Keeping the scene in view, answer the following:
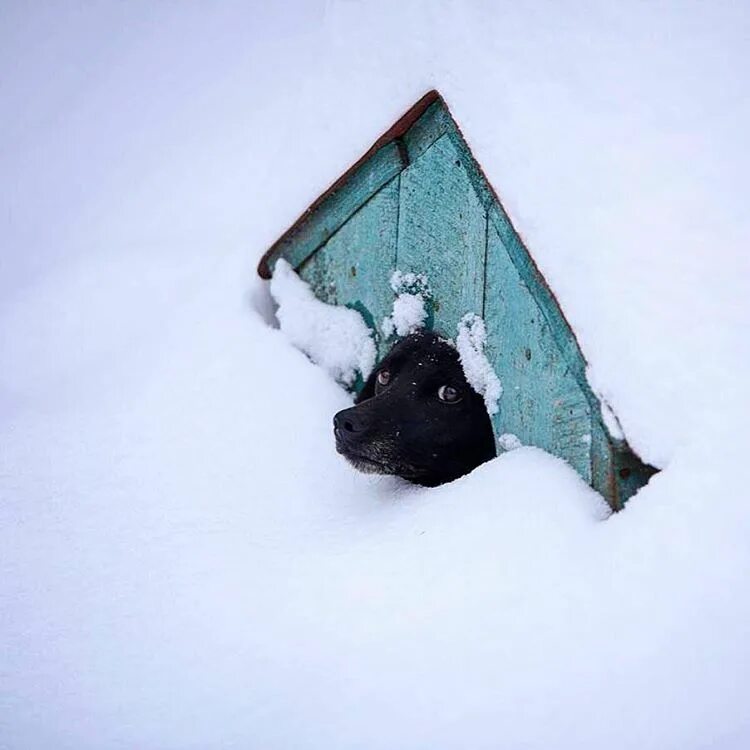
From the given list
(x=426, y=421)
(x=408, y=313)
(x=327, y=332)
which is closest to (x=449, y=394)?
(x=426, y=421)

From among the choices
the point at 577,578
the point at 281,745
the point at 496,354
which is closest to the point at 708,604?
the point at 577,578

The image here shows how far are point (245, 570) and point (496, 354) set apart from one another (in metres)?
0.82

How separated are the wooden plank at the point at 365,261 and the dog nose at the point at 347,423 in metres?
0.49

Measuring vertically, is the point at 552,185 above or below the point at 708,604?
above

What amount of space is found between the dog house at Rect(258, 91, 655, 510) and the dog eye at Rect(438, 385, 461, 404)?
0.53ft

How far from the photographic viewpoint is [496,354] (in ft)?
8.16

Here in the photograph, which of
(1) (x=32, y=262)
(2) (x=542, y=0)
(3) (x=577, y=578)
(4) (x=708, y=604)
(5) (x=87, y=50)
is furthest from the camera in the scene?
(5) (x=87, y=50)

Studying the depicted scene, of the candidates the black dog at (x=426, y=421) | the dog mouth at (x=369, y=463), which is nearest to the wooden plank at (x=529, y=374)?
the black dog at (x=426, y=421)

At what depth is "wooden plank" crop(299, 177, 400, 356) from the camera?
2.92 m

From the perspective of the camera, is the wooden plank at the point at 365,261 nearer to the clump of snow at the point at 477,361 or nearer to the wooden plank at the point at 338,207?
the wooden plank at the point at 338,207

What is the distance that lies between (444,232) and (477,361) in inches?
14.6

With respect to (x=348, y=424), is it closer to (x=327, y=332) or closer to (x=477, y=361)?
(x=477, y=361)

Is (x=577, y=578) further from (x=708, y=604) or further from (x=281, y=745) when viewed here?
(x=281, y=745)

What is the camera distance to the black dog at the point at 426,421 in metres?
2.56
